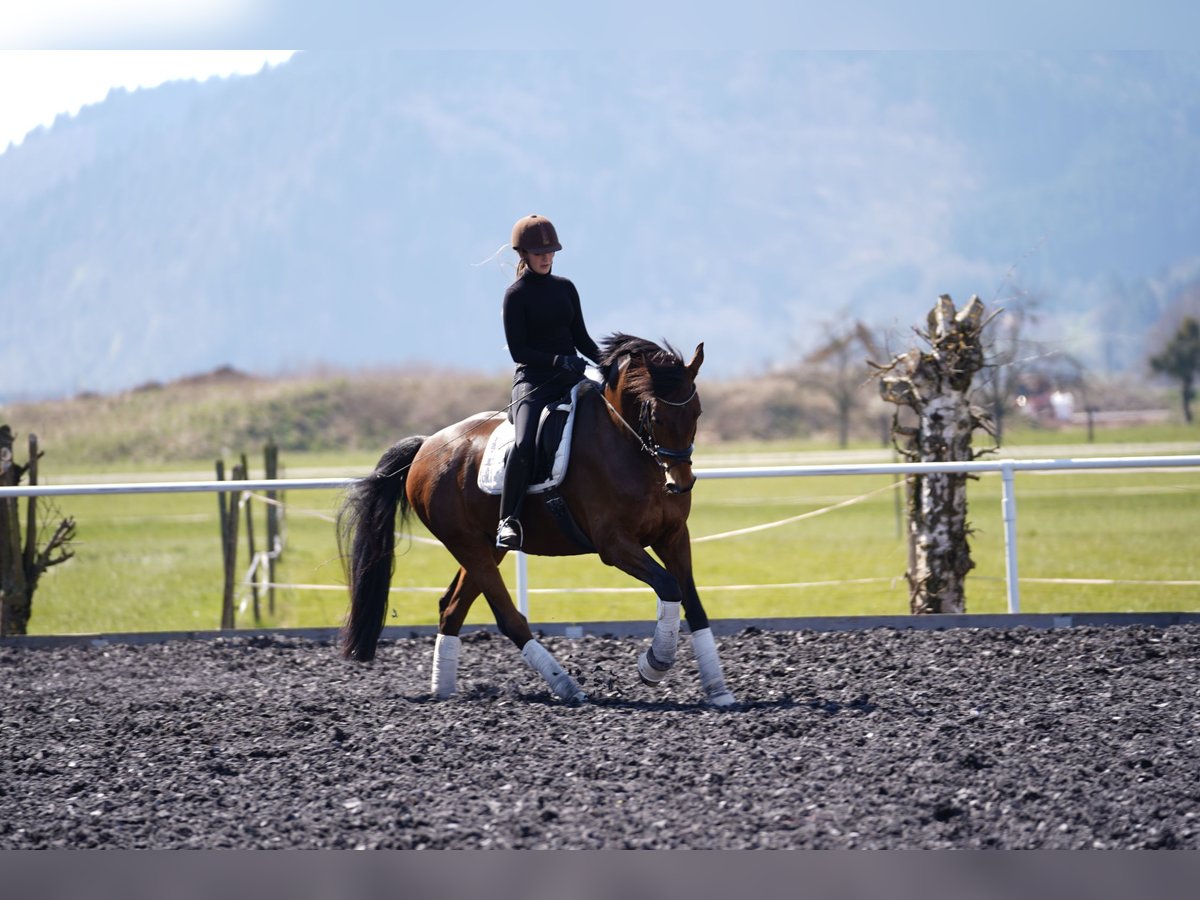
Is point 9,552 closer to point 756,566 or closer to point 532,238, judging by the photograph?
point 532,238

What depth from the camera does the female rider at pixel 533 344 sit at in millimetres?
6391

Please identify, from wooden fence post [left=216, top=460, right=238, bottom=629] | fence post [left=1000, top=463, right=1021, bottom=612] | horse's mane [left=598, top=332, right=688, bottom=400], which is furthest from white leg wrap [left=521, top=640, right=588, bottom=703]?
wooden fence post [left=216, top=460, right=238, bottom=629]

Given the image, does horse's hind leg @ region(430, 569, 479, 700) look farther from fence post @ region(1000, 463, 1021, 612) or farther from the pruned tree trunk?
the pruned tree trunk

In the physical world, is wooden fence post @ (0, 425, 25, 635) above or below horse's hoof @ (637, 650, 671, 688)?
above

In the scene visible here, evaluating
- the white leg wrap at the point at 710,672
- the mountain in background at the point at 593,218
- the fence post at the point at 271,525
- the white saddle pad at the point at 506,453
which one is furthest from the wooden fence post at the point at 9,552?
the mountain in background at the point at 593,218

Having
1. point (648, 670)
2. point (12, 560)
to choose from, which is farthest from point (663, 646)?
point (12, 560)

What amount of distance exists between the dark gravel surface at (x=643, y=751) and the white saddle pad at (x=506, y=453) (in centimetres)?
106

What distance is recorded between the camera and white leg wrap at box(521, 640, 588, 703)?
641 centimetres

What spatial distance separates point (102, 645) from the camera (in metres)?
9.12

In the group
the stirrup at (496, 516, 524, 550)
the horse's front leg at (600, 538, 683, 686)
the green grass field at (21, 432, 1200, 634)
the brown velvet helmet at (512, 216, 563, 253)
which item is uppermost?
the brown velvet helmet at (512, 216, 563, 253)

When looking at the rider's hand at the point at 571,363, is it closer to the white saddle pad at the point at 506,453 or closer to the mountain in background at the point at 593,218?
the white saddle pad at the point at 506,453

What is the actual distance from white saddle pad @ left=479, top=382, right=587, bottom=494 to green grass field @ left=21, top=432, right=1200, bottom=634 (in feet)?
6.22

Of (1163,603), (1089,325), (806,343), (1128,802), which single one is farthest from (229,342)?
(1128,802)

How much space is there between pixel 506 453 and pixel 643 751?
6.31 ft
